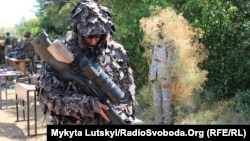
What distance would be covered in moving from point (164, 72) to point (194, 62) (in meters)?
1.00

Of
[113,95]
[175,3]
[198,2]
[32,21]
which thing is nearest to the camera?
[113,95]

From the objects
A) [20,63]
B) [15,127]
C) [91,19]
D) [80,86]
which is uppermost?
[20,63]

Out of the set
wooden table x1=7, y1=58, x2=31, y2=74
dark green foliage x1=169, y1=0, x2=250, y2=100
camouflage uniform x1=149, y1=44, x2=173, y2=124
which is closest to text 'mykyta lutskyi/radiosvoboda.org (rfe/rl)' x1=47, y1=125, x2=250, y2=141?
camouflage uniform x1=149, y1=44, x2=173, y2=124

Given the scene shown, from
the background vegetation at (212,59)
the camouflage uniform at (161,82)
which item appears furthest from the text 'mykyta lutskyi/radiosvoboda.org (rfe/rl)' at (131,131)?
the camouflage uniform at (161,82)

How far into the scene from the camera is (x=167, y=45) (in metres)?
6.21

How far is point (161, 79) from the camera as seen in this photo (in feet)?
20.5

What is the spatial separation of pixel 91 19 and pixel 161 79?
415 cm

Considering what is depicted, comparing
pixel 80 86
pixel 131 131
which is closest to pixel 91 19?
pixel 80 86

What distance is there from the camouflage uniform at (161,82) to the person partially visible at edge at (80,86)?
3.83 m

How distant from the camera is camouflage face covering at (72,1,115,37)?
2.14 metres

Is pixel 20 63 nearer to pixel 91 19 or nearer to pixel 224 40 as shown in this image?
pixel 224 40

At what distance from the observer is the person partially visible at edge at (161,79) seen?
6168 mm

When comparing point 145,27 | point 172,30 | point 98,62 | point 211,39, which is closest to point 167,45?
point 172,30

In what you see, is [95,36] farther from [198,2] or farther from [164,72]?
[198,2]
